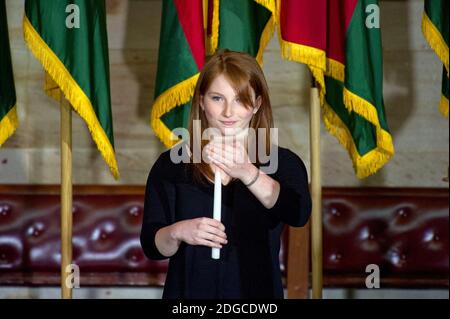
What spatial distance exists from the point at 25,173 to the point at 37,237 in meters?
0.44

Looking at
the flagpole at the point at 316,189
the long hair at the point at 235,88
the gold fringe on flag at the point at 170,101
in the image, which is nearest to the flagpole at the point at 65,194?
the gold fringe on flag at the point at 170,101

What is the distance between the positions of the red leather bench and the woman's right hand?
195 centimetres

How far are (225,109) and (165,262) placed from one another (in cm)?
197

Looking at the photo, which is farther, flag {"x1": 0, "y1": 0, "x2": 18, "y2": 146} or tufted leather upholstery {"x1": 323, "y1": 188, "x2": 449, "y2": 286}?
tufted leather upholstery {"x1": 323, "y1": 188, "x2": 449, "y2": 286}

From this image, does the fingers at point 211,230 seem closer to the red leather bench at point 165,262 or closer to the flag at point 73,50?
the flag at point 73,50

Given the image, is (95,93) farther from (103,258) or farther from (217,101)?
(217,101)

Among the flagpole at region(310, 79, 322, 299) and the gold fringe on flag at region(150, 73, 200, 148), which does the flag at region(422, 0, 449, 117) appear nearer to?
the flagpole at region(310, 79, 322, 299)

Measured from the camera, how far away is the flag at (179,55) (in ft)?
10.1

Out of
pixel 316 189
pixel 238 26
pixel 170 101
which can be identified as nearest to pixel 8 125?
pixel 170 101

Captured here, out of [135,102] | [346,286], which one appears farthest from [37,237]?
[346,286]

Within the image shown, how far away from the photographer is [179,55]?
3.10m

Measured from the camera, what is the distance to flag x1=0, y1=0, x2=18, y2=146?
322cm

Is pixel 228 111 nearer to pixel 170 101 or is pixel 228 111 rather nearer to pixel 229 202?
pixel 229 202

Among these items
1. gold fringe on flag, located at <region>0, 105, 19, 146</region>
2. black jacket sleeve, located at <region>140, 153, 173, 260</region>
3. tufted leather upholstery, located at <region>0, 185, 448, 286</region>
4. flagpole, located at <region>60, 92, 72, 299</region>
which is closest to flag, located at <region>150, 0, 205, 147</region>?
flagpole, located at <region>60, 92, 72, 299</region>
